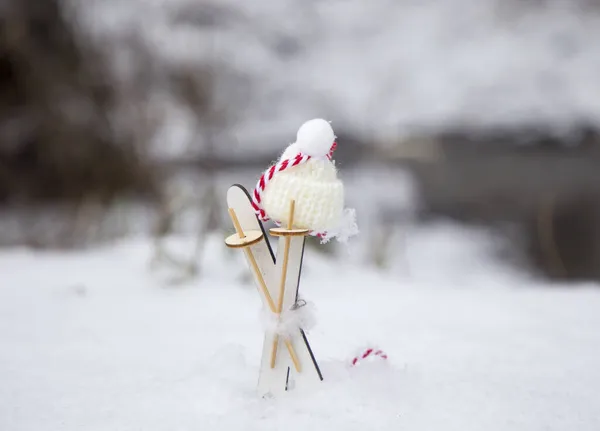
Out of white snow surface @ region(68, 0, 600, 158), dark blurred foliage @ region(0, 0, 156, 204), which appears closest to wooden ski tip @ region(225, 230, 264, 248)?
dark blurred foliage @ region(0, 0, 156, 204)

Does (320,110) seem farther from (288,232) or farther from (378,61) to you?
(288,232)

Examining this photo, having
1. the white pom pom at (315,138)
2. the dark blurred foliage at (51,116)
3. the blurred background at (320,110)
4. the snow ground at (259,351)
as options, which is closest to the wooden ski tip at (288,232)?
the white pom pom at (315,138)

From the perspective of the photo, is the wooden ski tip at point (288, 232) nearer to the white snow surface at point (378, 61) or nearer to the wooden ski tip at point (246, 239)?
the wooden ski tip at point (246, 239)

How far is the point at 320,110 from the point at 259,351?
4819 millimetres

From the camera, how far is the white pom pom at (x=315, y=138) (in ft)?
2.77

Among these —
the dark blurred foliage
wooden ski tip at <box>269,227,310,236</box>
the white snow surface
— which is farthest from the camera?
the white snow surface

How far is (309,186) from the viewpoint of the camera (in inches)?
33.2

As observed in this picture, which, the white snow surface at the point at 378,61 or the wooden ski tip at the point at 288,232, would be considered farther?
the white snow surface at the point at 378,61

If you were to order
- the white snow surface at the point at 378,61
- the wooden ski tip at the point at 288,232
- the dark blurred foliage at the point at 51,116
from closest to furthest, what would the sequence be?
the wooden ski tip at the point at 288,232 < the dark blurred foliage at the point at 51,116 < the white snow surface at the point at 378,61

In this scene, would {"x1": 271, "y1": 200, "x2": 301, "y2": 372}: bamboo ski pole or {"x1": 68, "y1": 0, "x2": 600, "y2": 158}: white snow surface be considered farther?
{"x1": 68, "y1": 0, "x2": 600, "y2": 158}: white snow surface

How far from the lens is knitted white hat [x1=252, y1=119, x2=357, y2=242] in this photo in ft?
2.77

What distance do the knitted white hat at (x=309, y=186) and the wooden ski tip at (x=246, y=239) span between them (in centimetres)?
4

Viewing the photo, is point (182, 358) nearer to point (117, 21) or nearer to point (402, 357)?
point (402, 357)

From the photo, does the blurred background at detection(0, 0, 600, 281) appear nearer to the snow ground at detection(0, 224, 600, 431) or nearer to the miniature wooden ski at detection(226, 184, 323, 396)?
the snow ground at detection(0, 224, 600, 431)
